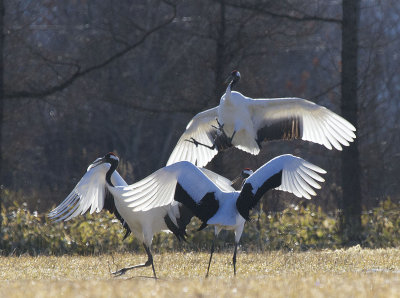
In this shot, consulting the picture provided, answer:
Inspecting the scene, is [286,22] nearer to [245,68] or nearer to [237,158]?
[245,68]

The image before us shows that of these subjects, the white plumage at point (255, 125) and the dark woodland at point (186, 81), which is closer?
the white plumage at point (255, 125)

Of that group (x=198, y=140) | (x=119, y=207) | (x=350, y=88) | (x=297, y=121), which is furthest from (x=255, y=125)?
(x=350, y=88)

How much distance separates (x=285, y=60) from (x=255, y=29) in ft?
46.2

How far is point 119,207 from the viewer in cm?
895

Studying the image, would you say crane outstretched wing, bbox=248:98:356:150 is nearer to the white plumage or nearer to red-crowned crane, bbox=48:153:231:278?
the white plumage

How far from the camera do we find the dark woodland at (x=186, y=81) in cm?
1421

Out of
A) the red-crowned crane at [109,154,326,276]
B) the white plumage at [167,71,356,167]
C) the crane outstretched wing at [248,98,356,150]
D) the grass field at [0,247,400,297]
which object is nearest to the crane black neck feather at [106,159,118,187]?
the red-crowned crane at [109,154,326,276]

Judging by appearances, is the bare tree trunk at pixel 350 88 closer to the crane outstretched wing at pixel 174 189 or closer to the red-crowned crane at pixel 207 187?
the red-crowned crane at pixel 207 187

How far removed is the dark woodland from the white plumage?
3.23 m

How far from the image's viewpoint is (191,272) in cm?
865

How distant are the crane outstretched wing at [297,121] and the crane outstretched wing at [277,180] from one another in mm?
1931


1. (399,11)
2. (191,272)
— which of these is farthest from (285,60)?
(191,272)

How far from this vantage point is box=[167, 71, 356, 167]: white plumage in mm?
10164

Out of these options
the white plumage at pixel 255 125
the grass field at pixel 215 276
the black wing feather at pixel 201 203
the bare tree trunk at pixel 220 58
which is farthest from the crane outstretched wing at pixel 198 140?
the bare tree trunk at pixel 220 58
